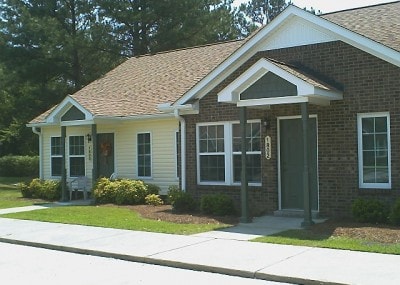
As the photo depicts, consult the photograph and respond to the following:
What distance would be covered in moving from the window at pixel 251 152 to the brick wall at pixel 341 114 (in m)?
0.50

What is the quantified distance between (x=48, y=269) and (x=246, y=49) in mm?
8223

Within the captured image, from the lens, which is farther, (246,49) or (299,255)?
(246,49)

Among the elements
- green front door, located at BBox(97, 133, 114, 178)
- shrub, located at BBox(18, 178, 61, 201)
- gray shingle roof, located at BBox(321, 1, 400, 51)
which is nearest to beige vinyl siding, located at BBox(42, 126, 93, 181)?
green front door, located at BBox(97, 133, 114, 178)

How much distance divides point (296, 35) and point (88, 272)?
8387mm

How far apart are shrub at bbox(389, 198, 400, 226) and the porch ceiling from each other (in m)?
2.79

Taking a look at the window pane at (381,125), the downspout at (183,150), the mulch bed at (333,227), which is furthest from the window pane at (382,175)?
the downspout at (183,150)

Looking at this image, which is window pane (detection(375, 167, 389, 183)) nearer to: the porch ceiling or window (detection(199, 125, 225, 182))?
the porch ceiling

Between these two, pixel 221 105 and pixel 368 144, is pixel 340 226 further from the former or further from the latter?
pixel 221 105

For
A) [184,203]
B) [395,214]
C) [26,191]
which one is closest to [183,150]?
[184,203]

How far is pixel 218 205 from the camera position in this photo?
14.0m

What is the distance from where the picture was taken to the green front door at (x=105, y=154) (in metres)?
19.7

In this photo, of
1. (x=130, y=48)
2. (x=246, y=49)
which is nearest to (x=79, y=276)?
(x=246, y=49)

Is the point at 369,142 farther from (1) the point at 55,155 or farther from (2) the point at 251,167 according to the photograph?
(1) the point at 55,155

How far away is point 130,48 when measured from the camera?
34.9 m
